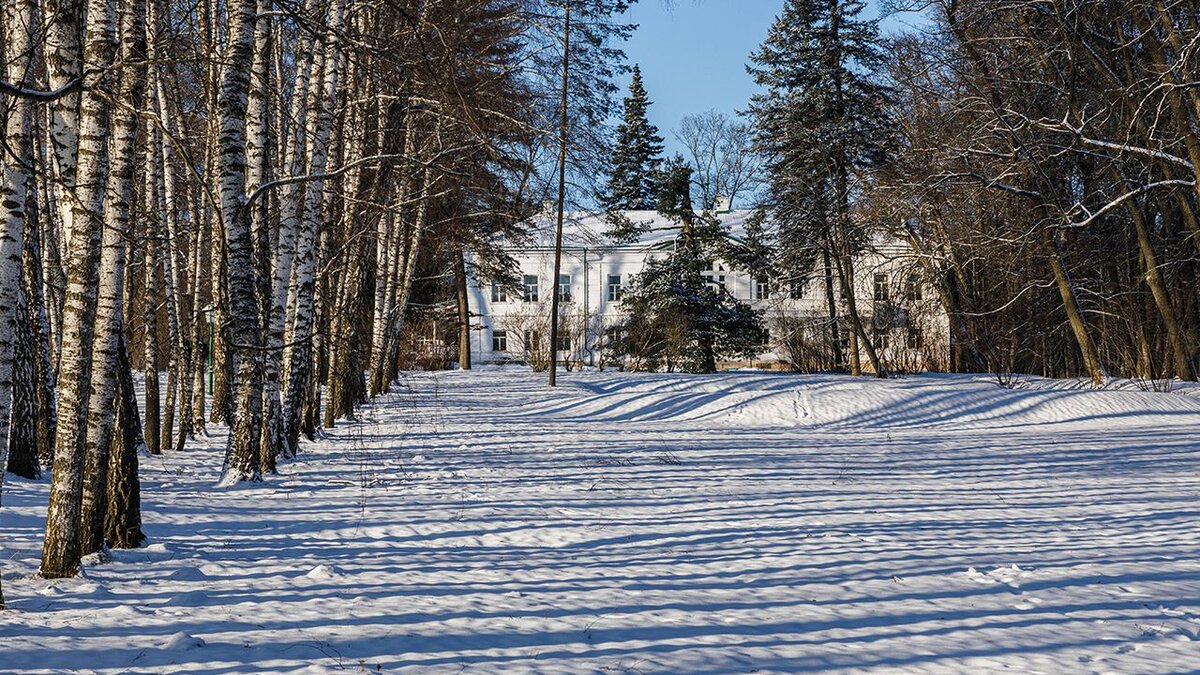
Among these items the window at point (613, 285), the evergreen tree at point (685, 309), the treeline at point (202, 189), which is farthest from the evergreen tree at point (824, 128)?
the window at point (613, 285)

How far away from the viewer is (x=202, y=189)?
35.6ft

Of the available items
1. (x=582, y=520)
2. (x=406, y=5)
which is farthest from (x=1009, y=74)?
(x=582, y=520)

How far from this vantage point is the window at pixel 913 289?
1196 inches

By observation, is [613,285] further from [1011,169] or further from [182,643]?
[182,643]

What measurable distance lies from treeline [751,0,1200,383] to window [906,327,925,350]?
4.30 ft

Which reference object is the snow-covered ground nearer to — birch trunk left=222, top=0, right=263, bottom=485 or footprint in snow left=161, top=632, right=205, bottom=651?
footprint in snow left=161, top=632, right=205, bottom=651

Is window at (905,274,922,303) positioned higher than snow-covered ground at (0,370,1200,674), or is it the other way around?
window at (905,274,922,303)

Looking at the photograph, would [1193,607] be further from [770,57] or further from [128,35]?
[770,57]

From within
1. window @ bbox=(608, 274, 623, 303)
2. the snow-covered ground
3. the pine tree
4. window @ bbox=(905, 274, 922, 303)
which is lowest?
the snow-covered ground

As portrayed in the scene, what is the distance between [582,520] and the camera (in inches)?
314

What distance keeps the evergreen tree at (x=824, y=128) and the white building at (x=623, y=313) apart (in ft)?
6.03

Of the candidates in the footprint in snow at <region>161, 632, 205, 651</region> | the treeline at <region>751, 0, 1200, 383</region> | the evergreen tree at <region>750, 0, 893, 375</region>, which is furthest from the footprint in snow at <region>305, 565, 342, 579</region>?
the evergreen tree at <region>750, 0, 893, 375</region>

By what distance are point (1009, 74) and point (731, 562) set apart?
1936 cm

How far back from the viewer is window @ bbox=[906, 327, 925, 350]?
108 ft
